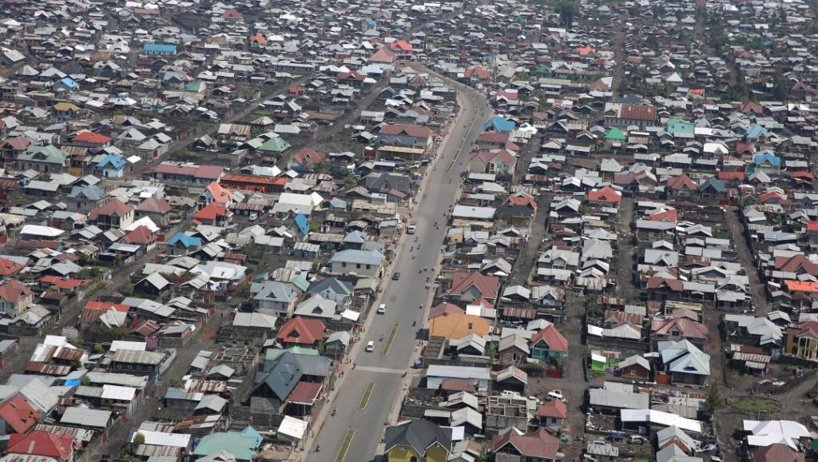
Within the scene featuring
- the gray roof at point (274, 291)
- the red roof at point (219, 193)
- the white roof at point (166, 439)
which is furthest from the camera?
the red roof at point (219, 193)

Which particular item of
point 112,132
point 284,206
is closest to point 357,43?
point 112,132

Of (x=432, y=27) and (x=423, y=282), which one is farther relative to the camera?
(x=432, y=27)

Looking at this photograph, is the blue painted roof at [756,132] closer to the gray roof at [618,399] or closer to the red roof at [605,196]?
the red roof at [605,196]

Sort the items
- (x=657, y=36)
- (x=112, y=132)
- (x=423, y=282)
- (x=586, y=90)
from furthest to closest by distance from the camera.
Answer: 1. (x=657, y=36)
2. (x=586, y=90)
3. (x=112, y=132)
4. (x=423, y=282)

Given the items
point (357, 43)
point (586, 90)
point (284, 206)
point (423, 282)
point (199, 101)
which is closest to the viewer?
point (423, 282)

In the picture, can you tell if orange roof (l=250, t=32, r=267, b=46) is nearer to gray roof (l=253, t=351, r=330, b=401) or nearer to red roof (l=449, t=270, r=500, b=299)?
red roof (l=449, t=270, r=500, b=299)

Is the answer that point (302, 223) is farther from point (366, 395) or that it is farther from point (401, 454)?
point (401, 454)

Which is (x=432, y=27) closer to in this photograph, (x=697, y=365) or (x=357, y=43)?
(x=357, y=43)

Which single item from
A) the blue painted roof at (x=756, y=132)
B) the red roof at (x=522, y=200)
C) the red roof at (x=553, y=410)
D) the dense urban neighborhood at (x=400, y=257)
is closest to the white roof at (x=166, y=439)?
the dense urban neighborhood at (x=400, y=257)
